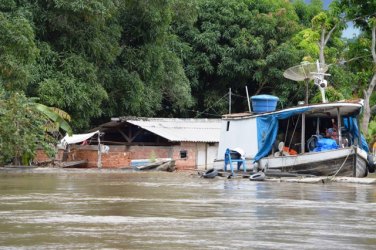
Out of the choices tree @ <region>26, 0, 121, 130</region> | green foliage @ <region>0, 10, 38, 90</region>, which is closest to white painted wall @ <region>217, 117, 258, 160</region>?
green foliage @ <region>0, 10, 38, 90</region>

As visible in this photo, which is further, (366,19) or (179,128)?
(179,128)

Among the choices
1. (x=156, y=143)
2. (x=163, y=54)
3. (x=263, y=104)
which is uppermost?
(x=163, y=54)

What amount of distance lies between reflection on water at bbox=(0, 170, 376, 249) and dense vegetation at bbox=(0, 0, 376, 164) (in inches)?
462

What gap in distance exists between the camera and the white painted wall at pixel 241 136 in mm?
22641

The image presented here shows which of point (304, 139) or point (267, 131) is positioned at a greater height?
point (267, 131)

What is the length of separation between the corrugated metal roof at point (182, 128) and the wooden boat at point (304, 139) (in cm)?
699

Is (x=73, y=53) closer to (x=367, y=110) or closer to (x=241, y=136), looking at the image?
(x=241, y=136)

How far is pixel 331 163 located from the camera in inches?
786

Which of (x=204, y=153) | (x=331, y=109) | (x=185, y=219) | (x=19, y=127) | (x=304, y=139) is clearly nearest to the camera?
(x=185, y=219)

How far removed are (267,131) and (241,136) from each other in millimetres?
1468

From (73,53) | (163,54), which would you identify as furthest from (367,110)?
→ (73,53)

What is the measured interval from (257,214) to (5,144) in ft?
51.7

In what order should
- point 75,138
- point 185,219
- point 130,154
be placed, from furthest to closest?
point 130,154 < point 75,138 < point 185,219

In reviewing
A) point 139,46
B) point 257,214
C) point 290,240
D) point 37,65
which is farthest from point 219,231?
point 139,46
